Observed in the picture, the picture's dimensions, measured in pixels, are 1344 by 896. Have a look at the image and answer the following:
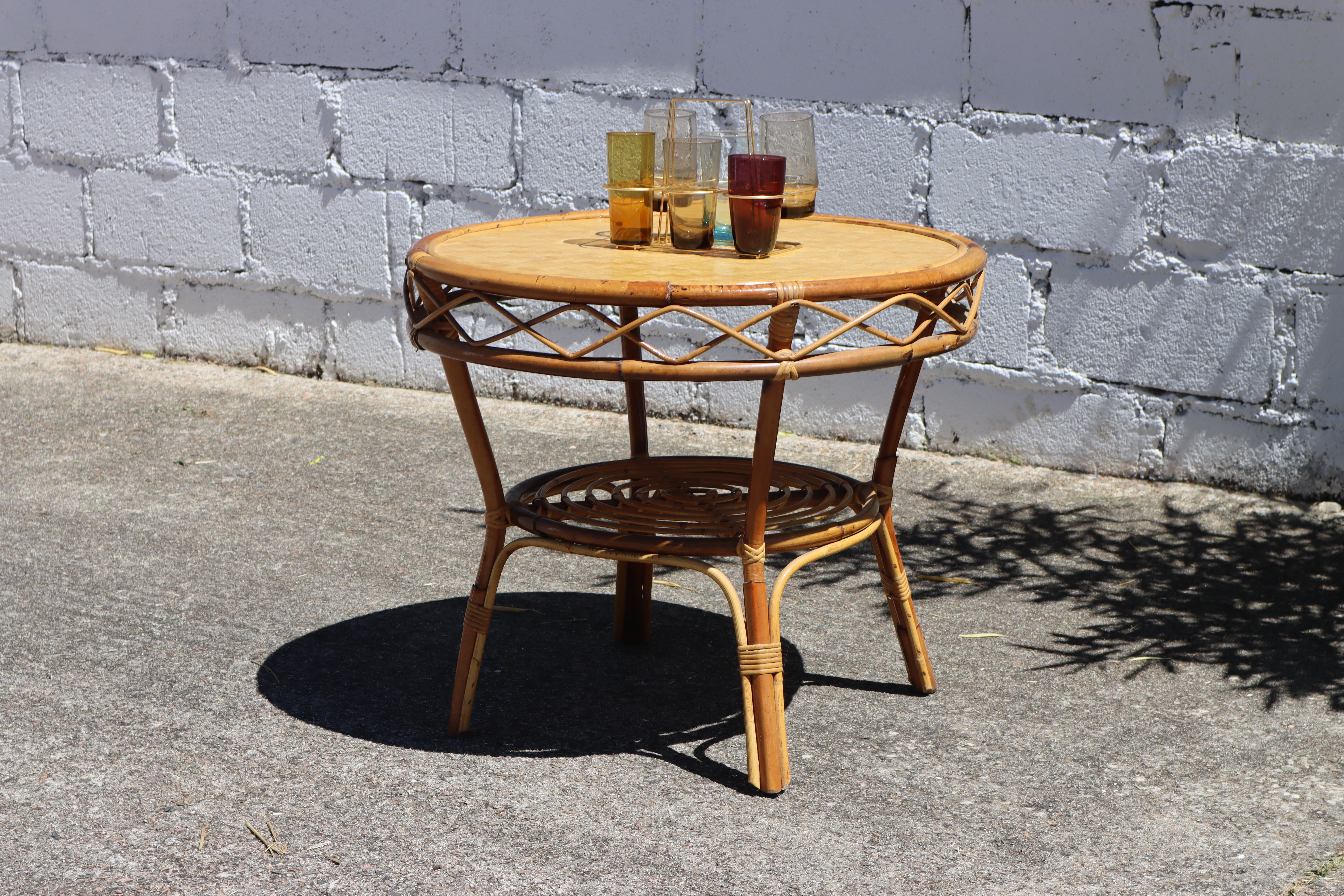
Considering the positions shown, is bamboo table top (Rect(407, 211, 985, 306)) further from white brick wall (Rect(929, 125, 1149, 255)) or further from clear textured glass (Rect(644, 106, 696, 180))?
white brick wall (Rect(929, 125, 1149, 255))

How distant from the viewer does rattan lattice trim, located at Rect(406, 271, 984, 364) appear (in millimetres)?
2143

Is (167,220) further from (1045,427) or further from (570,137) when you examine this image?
(1045,427)

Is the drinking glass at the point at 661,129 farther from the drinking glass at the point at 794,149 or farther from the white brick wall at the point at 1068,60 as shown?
the white brick wall at the point at 1068,60

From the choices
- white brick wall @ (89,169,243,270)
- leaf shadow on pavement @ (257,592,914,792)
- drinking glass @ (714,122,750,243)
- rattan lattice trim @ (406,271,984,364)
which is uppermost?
drinking glass @ (714,122,750,243)

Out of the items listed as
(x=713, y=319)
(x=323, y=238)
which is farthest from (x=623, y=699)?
(x=323, y=238)

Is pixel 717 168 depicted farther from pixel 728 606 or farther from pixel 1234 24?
pixel 1234 24

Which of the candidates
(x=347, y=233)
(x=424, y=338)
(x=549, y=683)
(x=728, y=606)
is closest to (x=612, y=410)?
(x=347, y=233)

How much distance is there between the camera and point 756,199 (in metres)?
2.42

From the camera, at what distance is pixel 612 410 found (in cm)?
492

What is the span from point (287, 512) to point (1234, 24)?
2998 millimetres

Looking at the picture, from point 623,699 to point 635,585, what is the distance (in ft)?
1.00

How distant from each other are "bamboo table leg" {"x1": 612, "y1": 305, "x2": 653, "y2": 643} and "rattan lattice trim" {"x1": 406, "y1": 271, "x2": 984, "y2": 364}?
1.45 ft

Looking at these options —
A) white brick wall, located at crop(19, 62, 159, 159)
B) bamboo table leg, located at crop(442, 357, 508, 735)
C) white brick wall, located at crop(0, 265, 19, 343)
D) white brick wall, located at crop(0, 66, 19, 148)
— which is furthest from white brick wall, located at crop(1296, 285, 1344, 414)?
white brick wall, located at crop(0, 265, 19, 343)

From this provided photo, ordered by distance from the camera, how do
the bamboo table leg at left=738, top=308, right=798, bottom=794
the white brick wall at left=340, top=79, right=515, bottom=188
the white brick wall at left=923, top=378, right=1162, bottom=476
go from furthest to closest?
the white brick wall at left=340, top=79, right=515, bottom=188 < the white brick wall at left=923, top=378, right=1162, bottom=476 < the bamboo table leg at left=738, top=308, right=798, bottom=794
